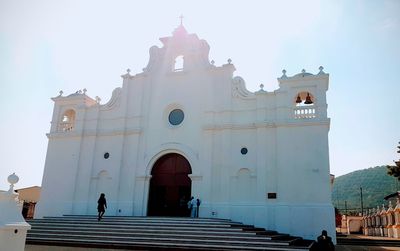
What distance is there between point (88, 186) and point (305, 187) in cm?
1260

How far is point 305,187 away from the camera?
17094mm

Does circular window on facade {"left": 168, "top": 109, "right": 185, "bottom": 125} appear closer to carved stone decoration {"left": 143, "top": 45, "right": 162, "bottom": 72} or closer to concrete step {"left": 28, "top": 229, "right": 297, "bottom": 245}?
carved stone decoration {"left": 143, "top": 45, "right": 162, "bottom": 72}

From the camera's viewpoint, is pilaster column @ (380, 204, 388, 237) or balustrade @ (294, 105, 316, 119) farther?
pilaster column @ (380, 204, 388, 237)

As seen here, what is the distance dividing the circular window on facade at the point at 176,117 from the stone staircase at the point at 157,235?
20.4 feet

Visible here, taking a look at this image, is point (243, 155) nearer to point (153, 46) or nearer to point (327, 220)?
point (327, 220)

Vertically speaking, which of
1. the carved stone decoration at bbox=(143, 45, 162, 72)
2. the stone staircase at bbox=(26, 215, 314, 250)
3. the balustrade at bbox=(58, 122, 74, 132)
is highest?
the carved stone decoration at bbox=(143, 45, 162, 72)

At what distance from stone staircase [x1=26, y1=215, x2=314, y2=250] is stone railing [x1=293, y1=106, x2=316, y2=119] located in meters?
6.06

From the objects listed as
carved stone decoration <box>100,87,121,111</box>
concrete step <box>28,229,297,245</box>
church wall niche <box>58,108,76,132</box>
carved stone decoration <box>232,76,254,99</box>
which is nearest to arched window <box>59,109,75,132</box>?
church wall niche <box>58,108,76,132</box>

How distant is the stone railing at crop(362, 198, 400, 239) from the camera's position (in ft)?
99.5

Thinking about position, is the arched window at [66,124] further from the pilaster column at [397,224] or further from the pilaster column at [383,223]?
the pilaster column at [383,223]

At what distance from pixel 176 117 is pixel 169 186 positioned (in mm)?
4062

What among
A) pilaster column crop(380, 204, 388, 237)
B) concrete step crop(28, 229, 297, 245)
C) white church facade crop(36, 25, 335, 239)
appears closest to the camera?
concrete step crop(28, 229, 297, 245)

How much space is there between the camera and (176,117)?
2091 cm

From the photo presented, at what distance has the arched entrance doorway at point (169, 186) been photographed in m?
19.5
